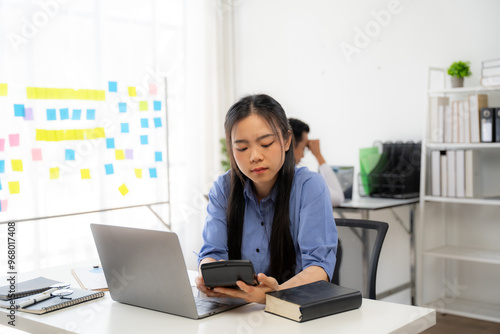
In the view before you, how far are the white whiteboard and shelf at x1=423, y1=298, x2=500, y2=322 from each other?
2.16 m

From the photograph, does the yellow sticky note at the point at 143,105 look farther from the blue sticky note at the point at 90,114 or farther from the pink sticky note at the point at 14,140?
the pink sticky note at the point at 14,140

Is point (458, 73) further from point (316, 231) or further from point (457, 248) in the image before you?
point (316, 231)

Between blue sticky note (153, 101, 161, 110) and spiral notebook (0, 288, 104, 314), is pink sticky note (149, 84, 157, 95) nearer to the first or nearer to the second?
blue sticky note (153, 101, 161, 110)

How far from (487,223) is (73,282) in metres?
2.69

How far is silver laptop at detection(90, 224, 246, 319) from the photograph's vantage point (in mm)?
1254

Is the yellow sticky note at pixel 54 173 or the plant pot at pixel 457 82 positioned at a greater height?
the plant pot at pixel 457 82

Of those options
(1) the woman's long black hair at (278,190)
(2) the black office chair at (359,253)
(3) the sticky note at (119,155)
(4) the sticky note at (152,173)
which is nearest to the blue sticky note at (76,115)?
(3) the sticky note at (119,155)

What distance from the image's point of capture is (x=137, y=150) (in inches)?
154

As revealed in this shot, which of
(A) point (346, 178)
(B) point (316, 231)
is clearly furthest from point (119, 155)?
(B) point (316, 231)

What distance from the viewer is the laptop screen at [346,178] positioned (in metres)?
3.45

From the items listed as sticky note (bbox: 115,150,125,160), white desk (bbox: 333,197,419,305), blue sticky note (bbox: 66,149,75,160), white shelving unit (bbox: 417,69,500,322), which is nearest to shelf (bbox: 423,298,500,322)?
white shelving unit (bbox: 417,69,500,322)

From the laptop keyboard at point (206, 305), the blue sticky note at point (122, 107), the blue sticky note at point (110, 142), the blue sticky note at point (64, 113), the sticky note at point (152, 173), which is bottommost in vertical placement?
the laptop keyboard at point (206, 305)

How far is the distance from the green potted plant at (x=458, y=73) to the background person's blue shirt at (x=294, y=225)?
2.04 metres

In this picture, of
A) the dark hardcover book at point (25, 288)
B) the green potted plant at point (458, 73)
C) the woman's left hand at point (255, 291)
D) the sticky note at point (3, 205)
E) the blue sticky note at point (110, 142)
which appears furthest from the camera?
the blue sticky note at point (110, 142)
